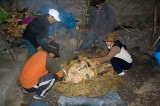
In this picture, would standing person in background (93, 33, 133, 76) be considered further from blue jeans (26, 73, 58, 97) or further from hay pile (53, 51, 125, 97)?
blue jeans (26, 73, 58, 97)

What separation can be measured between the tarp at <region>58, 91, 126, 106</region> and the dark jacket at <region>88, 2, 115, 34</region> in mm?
2918

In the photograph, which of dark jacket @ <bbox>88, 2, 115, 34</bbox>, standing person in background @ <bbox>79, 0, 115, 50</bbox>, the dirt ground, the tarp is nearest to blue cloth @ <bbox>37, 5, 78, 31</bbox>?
standing person in background @ <bbox>79, 0, 115, 50</bbox>

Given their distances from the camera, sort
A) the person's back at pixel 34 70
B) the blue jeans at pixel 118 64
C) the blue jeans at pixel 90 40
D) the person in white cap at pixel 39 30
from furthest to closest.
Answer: the blue jeans at pixel 90 40
the person in white cap at pixel 39 30
the blue jeans at pixel 118 64
the person's back at pixel 34 70

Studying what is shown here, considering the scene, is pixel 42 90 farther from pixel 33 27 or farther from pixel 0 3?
pixel 0 3

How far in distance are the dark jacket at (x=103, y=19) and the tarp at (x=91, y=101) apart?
292 centimetres

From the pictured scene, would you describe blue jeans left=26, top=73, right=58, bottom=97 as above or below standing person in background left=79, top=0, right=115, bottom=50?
below

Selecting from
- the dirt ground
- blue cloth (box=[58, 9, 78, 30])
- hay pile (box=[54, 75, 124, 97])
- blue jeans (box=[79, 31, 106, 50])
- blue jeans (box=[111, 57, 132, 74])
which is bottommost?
the dirt ground

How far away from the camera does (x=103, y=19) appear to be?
29.0 feet

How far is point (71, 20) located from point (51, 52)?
365cm

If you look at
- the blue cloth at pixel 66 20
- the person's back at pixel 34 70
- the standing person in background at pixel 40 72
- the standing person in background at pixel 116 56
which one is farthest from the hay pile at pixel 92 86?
the blue cloth at pixel 66 20

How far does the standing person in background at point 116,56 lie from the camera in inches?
308

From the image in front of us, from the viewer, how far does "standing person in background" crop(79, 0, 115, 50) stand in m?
8.69

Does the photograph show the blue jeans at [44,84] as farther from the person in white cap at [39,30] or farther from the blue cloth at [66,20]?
the blue cloth at [66,20]

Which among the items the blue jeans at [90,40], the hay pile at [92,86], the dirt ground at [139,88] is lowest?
the dirt ground at [139,88]
